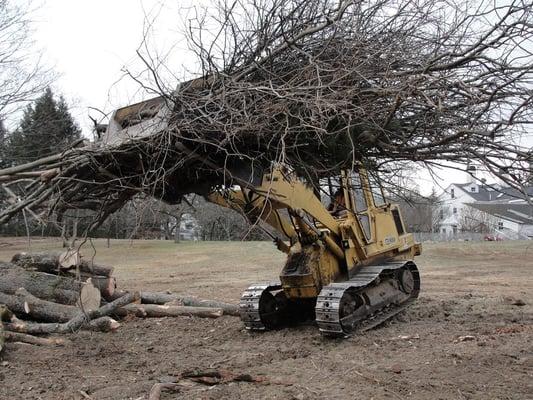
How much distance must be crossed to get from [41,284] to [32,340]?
1.94 meters

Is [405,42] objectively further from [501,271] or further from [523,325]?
[501,271]

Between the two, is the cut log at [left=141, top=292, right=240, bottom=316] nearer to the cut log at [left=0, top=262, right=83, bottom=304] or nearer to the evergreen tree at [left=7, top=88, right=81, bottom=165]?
the cut log at [left=0, top=262, right=83, bottom=304]

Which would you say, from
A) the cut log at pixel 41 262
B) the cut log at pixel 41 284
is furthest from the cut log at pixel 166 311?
the cut log at pixel 41 262

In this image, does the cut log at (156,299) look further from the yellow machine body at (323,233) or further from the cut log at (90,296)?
the yellow machine body at (323,233)

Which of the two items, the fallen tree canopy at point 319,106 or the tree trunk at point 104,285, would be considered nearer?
the fallen tree canopy at point 319,106

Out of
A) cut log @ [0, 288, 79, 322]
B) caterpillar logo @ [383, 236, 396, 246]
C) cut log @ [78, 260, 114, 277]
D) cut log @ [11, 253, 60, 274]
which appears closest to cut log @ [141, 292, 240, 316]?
cut log @ [78, 260, 114, 277]

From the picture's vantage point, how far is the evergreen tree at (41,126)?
13134 mm

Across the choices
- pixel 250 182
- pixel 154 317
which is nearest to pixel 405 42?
pixel 250 182

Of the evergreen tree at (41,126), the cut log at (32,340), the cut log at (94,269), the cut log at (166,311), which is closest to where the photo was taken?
the cut log at (32,340)

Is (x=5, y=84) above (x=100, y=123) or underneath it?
Answer: above

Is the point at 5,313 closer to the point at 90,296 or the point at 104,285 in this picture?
the point at 90,296

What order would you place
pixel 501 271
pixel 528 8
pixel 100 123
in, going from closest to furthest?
pixel 528 8 < pixel 100 123 < pixel 501 271

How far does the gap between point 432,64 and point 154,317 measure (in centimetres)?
726

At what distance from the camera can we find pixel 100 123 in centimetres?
584
